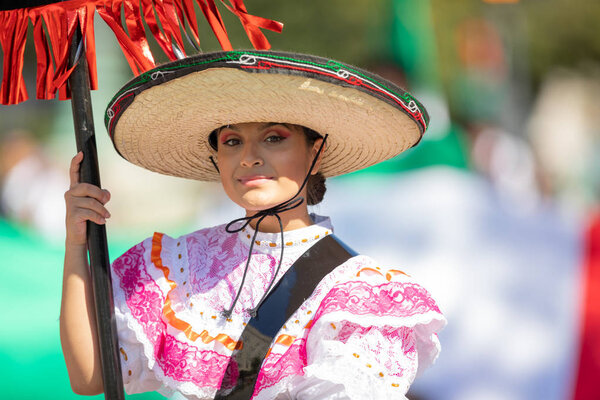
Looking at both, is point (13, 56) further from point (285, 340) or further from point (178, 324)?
point (285, 340)

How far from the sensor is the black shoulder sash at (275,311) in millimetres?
2135

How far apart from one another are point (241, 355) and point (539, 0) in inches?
498

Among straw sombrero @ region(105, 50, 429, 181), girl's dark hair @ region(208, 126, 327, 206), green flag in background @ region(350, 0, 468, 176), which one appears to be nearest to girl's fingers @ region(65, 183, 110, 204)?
straw sombrero @ region(105, 50, 429, 181)

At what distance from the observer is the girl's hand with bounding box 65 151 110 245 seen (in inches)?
81.0

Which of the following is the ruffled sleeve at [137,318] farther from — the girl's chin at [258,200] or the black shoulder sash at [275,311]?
the girl's chin at [258,200]

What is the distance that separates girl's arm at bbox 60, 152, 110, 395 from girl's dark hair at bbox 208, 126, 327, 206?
0.42 m

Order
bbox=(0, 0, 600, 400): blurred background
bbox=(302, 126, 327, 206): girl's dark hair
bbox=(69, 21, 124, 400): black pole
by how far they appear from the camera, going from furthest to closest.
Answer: bbox=(0, 0, 600, 400): blurred background
bbox=(302, 126, 327, 206): girl's dark hair
bbox=(69, 21, 124, 400): black pole

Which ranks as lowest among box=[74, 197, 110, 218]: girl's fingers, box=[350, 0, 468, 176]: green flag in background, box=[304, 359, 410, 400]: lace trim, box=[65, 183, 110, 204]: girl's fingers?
box=[304, 359, 410, 400]: lace trim

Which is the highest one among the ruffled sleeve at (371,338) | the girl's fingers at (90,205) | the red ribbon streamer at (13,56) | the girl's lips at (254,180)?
the red ribbon streamer at (13,56)

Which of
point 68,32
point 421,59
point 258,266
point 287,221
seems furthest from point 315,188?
point 421,59

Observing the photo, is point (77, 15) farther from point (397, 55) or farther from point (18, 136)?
point (18, 136)

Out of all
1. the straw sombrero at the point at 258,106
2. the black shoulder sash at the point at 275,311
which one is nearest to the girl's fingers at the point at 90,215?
the straw sombrero at the point at 258,106

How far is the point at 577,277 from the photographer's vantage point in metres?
4.14

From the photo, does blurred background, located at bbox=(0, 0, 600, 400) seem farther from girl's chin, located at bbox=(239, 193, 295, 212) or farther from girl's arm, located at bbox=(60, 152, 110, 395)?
girl's arm, located at bbox=(60, 152, 110, 395)
